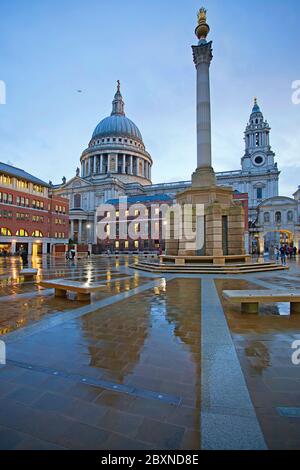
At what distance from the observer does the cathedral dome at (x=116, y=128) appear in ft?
323

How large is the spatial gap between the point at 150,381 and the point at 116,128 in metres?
107

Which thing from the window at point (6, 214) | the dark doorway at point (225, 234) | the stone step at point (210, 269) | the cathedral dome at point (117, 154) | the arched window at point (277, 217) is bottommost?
the stone step at point (210, 269)

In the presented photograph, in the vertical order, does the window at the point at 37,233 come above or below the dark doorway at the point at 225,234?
above

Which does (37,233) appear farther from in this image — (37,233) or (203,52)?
(203,52)

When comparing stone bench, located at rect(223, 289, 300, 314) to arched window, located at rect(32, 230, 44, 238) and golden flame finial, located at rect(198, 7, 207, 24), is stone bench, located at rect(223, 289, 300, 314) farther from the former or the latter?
arched window, located at rect(32, 230, 44, 238)

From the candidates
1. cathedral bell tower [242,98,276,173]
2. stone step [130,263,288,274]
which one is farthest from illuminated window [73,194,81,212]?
stone step [130,263,288,274]

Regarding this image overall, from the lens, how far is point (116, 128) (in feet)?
325

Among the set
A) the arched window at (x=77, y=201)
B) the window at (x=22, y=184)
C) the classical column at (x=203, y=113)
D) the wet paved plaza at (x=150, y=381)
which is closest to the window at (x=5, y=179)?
the window at (x=22, y=184)

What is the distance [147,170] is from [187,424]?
107450 millimetres

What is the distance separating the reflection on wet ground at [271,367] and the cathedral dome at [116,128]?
102m

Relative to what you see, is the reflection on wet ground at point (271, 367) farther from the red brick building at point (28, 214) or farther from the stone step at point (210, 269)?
the red brick building at point (28, 214)

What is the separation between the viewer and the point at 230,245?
1842 centimetres
